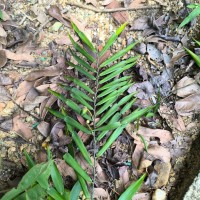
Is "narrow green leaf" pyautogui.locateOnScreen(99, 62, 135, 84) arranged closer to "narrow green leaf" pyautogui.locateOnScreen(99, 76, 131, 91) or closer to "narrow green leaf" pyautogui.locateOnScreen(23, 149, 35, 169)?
"narrow green leaf" pyautogui.locateOnScreen(99, 76, 131, 91)

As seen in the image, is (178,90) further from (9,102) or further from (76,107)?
(9,102)

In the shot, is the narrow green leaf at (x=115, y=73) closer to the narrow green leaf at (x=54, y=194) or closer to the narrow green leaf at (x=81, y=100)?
the narrow green leaf at (x=81, y=100)

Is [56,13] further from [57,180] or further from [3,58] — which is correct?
[57,180]

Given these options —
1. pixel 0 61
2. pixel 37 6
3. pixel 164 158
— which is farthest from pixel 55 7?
pixel 164 158

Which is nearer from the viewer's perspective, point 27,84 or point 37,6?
point 27,84

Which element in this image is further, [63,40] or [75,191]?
[63,40]

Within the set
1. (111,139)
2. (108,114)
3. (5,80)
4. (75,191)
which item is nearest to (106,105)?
(108,114)

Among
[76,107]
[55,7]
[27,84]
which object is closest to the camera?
[76,107]
